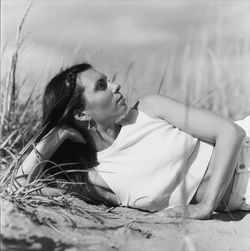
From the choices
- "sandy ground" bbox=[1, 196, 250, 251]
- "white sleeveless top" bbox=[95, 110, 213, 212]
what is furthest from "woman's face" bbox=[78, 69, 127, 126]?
"sandy ground" bbox=[1, 196, 250, 251]

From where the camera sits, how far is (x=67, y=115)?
253 centimetres

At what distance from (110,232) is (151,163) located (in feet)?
1.92

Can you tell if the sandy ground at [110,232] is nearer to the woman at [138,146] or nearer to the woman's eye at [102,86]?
the woman at [138,146]

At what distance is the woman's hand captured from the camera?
221 cm

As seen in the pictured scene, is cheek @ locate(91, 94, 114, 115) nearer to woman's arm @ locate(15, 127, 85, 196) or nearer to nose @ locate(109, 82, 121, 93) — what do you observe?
nose @ locate(109, 82, 121, 93)

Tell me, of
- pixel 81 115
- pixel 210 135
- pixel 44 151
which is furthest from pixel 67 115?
pixel 210 135

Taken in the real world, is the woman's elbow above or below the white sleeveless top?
above

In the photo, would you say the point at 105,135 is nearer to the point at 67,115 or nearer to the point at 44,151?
the point at 67,115

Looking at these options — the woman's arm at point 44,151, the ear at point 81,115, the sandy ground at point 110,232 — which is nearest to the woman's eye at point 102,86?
the ear at point 81,115

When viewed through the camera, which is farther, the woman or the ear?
the ear

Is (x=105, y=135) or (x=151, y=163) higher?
(x=105, y=135)

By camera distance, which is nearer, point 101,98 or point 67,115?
point 101,98

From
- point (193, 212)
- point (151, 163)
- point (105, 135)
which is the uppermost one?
point (105, 135)

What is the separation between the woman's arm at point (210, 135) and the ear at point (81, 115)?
11.4 inches
